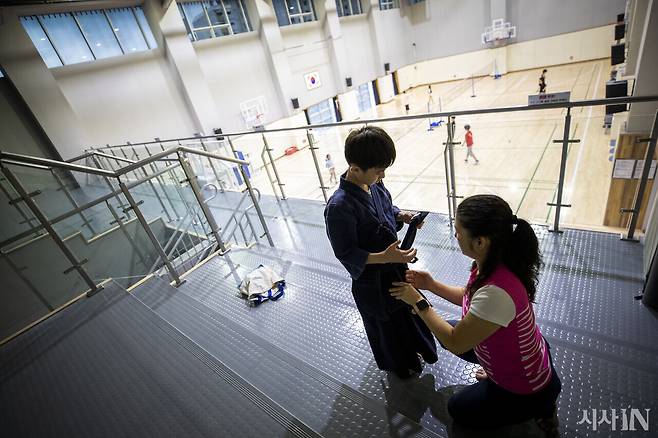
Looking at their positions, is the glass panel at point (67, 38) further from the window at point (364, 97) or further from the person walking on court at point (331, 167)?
the window at point (364, 97)

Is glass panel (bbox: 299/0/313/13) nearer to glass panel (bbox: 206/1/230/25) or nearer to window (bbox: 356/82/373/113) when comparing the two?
glass panel (bbox: 206/1/230/25)

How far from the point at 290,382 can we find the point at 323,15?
16.2 metres

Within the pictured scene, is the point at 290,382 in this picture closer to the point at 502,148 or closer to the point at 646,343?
the point at 646,343

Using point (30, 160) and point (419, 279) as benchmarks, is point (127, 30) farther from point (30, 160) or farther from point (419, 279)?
point (419, 279)

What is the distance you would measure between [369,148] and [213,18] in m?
12.8

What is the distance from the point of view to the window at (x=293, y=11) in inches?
504

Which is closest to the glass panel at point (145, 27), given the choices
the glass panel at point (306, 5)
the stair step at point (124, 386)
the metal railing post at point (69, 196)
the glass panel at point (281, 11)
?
the glass panel at point (281, 11)

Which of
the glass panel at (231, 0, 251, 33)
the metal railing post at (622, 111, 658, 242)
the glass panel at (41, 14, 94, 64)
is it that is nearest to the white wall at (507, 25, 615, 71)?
the glass panel at (231, 0, 251, 33)

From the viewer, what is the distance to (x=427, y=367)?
5.58 feet

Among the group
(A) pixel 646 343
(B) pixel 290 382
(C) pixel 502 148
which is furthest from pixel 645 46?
(C) pixel 502 148

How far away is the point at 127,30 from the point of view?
8969 mm

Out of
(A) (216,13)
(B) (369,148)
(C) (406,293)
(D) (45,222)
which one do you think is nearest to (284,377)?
(C) (406,293)

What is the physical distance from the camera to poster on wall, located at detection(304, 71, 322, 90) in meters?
14.1

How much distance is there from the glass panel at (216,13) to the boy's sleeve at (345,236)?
499 inches
